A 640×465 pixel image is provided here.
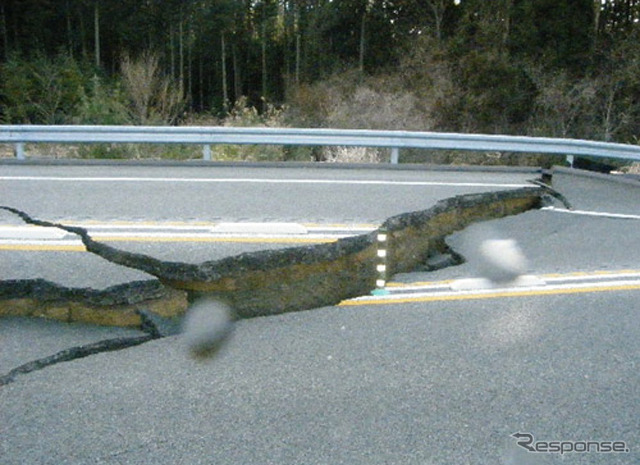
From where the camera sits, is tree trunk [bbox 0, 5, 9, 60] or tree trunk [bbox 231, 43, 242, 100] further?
tree trunk [bbox 231, 43, 242, 100]

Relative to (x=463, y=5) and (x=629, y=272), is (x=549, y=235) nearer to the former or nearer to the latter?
(x=629, y=272)

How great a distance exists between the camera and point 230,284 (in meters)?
4.09

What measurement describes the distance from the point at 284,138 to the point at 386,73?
20.1m

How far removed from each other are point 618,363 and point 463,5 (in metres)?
30.2

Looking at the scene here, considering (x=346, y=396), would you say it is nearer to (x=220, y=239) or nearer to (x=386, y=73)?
(x=220, y=239)

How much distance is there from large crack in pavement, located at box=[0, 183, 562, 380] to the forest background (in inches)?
279

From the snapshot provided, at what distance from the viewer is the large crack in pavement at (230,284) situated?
3.66 meters

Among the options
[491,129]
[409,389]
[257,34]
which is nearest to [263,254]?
[409,389]

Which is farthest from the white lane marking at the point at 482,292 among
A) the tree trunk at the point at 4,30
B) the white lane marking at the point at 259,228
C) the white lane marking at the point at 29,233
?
the tree trunk at the point at 4,30

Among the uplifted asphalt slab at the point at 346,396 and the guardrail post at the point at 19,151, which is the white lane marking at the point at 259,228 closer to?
the uplifted asphalt slab at the point at 346,396

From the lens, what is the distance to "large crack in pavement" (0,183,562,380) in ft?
12.0

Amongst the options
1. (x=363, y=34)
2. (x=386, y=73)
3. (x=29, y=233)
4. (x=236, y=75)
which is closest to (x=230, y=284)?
(x=29, y=233)

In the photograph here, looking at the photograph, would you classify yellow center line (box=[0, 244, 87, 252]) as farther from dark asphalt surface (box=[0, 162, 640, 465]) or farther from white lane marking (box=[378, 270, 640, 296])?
white lane marking (box=[378, 270, 640, 296])

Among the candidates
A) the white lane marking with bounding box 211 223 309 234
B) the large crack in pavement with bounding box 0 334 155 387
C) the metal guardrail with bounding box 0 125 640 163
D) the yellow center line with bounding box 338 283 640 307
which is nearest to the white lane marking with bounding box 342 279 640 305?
the yellow center line with bounding box 338 283 640 307
